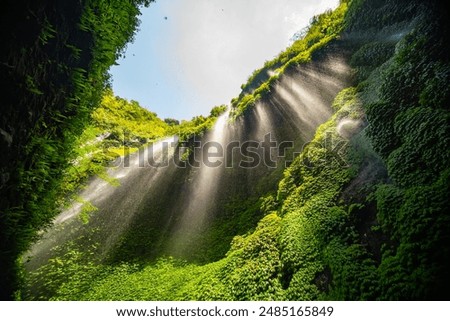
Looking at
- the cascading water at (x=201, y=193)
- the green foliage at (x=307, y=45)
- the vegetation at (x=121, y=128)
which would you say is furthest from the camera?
the vegetation at (x=121, y=128)

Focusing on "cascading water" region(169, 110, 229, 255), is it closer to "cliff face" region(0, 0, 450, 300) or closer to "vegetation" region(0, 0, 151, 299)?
"cliff face" region(0, 0, 450, 300)

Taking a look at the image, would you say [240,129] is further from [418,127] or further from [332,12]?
[418,127]

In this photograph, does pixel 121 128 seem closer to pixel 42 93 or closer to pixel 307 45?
pixel 307 45

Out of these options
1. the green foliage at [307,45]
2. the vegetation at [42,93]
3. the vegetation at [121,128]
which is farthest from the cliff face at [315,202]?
the vegetation at [121,128]

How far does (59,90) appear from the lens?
6.77 metres

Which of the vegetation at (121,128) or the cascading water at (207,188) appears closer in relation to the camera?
the cascading water at (207,188)

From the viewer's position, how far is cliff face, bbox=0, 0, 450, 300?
6.07 m

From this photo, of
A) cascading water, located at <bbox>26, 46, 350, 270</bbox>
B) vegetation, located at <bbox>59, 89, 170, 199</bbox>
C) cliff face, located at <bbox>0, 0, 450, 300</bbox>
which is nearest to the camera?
cliff face, located at <bbox>0, 0, 450, 300</bbox>

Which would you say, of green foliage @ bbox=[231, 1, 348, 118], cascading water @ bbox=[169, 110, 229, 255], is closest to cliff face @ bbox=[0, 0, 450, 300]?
cascading water @ bbox=[169, 110, 229, 255]

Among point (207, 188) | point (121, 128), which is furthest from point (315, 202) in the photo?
point (121, 128)

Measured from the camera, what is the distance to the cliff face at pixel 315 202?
6.07m

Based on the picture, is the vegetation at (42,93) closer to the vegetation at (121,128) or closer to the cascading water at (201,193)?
the cascading water at (201,193)
